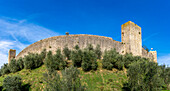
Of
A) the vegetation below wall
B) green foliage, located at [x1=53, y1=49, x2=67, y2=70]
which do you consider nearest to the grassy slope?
the vegetation below wall

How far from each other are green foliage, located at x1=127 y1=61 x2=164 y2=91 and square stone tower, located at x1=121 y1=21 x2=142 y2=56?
665 inches

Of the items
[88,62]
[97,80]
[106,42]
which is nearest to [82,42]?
[106,42]

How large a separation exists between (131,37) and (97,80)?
17.0m

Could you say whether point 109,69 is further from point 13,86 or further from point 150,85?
point 13,86

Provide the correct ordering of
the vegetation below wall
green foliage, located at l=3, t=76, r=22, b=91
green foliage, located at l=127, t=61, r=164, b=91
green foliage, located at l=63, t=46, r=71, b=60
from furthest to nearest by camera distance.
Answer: green foliage, located at l=63, t=46, r=71, b=60, green foliage, located at l=3, t=76, r=22, b=91, green foliage, located at l=127, t=61, r=164, b=91, the vegetation below wall

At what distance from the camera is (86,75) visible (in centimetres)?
2269

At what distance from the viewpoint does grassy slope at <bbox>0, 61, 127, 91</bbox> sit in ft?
65.2

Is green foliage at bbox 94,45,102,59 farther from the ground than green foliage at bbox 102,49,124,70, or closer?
farther from the ground

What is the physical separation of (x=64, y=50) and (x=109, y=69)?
42.0 ft

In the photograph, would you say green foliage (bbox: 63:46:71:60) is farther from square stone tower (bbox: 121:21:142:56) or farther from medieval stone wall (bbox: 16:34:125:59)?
square stone tower (bbox: 121:21:142:56)

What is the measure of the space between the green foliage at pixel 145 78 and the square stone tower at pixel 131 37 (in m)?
16.9

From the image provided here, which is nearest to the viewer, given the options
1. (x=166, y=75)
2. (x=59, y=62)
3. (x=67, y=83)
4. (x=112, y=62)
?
(x=67, y=83)

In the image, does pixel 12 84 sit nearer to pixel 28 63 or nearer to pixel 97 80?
pixel 28 63

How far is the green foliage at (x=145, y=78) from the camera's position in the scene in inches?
607
